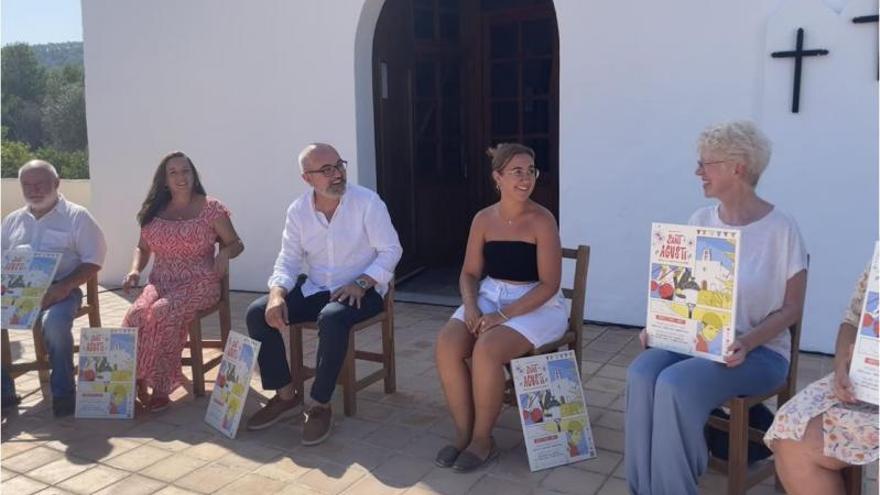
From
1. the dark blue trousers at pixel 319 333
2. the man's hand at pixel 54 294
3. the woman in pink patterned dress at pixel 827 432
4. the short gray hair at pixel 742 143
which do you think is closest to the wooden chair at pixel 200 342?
the dark blue trousers at pixel 319 333

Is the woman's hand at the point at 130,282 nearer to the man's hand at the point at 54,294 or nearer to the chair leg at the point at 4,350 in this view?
the man's hand at the point at 54,294

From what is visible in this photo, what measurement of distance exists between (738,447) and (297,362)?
1998 millimetres

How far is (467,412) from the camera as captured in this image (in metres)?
2.97

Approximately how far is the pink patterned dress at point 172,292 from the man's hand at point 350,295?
0.79 m

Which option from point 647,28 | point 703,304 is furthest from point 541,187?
point 703,304

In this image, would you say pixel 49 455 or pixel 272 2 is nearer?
pixel 49 455

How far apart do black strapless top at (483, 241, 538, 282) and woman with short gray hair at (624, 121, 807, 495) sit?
26.2 inches

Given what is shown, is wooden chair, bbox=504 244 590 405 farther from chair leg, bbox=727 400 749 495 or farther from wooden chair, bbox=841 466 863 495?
wooden chair, bbox=841 466 863 495

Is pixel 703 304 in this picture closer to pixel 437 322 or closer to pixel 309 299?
pixel 309 299

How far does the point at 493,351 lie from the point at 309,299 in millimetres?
1045

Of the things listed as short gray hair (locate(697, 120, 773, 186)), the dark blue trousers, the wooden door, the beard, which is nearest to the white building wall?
the wooden door

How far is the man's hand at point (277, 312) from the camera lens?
10.8 feet

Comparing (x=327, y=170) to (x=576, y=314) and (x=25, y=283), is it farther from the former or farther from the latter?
(x=25, y=283)

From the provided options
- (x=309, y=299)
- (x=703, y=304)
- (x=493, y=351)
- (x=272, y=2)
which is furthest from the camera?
(x=272, y=2)
